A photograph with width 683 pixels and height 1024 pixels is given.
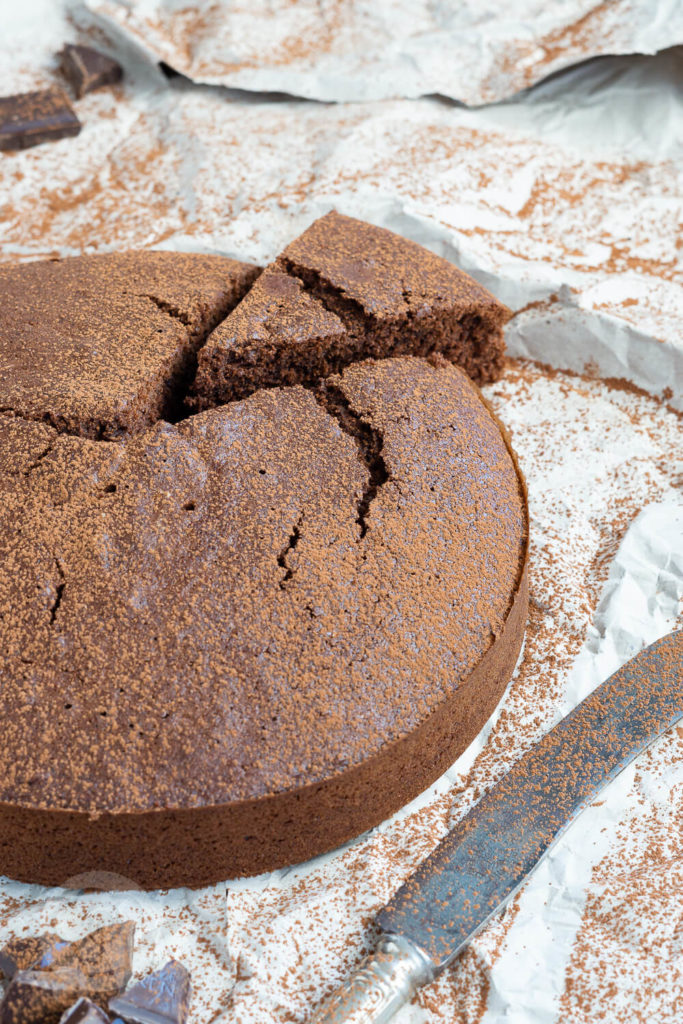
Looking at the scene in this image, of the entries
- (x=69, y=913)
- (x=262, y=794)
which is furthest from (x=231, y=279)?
(x=69, y=913)

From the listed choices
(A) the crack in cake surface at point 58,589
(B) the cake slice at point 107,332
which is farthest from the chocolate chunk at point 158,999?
(B) the cake slice at point 107,332

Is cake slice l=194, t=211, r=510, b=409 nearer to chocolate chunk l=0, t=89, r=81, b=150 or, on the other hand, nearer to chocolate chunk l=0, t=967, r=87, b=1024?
chocolate chunk l=0, t=967, r=87, b=1024

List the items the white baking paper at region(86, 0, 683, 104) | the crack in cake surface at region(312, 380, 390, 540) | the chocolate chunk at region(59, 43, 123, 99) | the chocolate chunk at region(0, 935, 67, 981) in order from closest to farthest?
the chocolate chunk at region(0, 935, 67, 981) → the crack in cake surface at region(312, 380, 390, 540) → the white baking paper at region(86, 0, 683, 104) → the chocolate chunk at region(59, 43, 123, 99)

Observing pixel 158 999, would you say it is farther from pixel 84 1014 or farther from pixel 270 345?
pixel 270 345

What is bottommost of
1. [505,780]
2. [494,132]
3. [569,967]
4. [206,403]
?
[569,967]

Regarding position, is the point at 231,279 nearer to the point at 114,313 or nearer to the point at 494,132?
the point at 114,313

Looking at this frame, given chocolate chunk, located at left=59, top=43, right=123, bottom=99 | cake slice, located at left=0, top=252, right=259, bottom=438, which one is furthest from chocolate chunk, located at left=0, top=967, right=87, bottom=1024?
chocolate chunk, located at left=59, top=43, right=123, bottom=99
